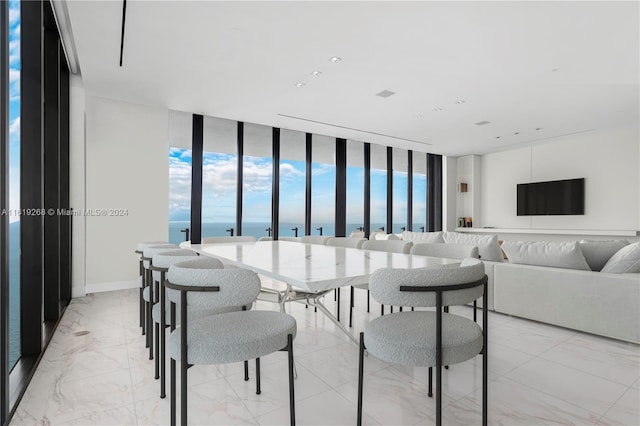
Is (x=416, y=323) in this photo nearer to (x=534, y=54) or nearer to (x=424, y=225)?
(x=534, y=54)

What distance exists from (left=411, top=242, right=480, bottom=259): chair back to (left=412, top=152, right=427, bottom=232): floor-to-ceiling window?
6.35 meters

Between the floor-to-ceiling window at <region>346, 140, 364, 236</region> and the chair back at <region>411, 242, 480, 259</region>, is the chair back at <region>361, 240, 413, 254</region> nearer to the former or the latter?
the chair back at <region>411, 242, 480, 259</region>

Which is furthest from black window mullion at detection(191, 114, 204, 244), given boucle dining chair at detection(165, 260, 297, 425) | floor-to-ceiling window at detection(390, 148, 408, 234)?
floor-to-ceiling window at detection(390, 148, 408, 234)

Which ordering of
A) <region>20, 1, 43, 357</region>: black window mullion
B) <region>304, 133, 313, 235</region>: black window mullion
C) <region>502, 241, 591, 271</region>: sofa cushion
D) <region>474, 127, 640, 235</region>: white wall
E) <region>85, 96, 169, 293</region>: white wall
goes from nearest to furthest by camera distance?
<region>20, 1, 43, 357</region>: black window mullion < <region>502, 241, 591, 271</region>: sofa cushion < <region>85, 96, 169, 293</region>: white wall < <region>474, 127, 640, 235</region>: white wall < <region>304, 133, 313, 235</region>: black window mullion

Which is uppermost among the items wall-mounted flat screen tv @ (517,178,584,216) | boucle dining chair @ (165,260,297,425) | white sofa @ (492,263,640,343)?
wall-mounted flat screen tv @ (517,178,584,216)

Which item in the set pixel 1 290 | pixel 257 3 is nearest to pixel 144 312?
pixel 1 290

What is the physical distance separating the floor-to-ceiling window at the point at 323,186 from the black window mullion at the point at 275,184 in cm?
82

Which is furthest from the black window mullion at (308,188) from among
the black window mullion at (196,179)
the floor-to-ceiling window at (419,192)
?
the floor-to-ceiling window at (419,192)

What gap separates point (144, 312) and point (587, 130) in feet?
25.7

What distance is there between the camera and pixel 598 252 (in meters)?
3.07

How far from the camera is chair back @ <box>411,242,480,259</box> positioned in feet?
8.91

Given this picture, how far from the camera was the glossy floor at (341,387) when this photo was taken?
1708 mm

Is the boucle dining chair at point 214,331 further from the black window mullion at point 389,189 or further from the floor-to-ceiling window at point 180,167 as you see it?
the black window mullion at point 389,189

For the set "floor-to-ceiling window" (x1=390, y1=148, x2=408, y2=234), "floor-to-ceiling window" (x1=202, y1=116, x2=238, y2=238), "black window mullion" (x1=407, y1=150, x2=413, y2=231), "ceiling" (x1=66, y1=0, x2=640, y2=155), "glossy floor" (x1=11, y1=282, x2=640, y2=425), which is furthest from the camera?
"black window mullion" (x1=407, y1=150, x2=413, y2=231)
